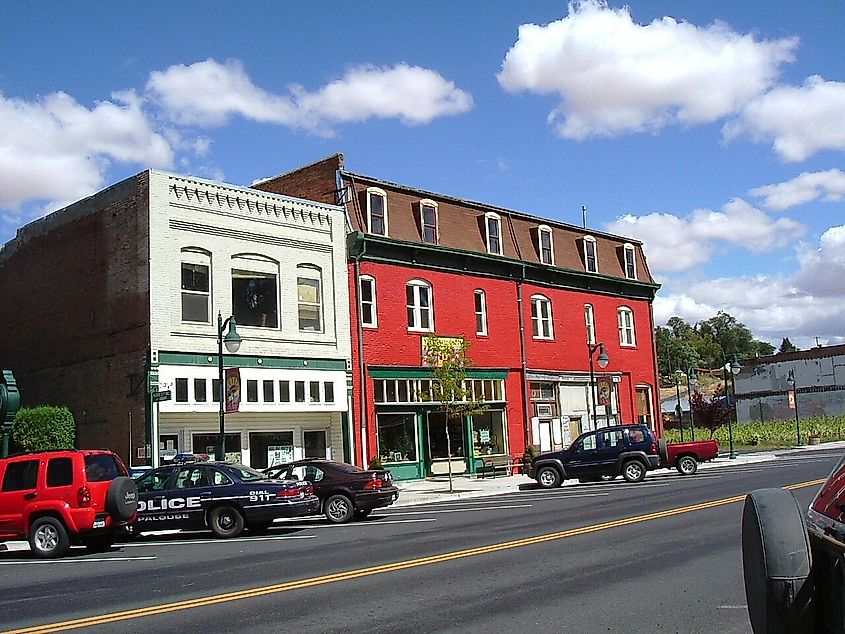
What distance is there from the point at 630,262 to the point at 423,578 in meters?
→ 37.4

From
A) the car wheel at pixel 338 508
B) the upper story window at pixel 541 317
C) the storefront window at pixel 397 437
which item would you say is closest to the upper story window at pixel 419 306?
the storefront window at pixel 397 437

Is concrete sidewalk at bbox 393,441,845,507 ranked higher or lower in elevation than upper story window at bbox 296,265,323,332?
lower

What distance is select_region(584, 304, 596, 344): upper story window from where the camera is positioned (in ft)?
140

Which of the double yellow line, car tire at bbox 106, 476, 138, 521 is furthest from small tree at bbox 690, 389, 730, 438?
car tire at bbox 106, 476, 138, 521

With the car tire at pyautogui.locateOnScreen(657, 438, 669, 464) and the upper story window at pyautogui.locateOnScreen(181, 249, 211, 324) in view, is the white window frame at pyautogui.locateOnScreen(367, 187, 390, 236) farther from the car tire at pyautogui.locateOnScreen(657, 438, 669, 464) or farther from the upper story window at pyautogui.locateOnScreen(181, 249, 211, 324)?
the car tire at pyautogui.locateOnScreen(657, 438, 669, 464)

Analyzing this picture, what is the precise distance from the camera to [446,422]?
31.9 m

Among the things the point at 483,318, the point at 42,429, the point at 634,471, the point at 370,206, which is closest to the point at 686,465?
the point at 634,471

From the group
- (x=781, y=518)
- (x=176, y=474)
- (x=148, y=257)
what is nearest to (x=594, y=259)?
(x=148, y=257)

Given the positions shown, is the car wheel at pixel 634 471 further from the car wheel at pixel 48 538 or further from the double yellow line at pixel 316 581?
the car wheel at pixel 48 538

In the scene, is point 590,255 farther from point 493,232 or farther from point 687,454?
point 687,454

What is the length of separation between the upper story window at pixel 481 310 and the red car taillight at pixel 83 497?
22300 millimetres

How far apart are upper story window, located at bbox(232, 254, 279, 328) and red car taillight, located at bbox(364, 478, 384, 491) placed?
940cm

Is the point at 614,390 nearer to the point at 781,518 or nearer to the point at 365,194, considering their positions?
the point at 365,194

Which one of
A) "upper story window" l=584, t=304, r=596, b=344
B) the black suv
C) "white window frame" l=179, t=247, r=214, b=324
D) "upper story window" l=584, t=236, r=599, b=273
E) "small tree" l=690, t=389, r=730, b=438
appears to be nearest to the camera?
"white window frame" l=179, t=247, r=214, b=324
